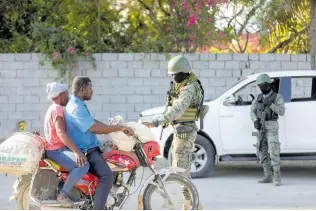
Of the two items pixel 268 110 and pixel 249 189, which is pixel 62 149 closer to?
pixel 249 189

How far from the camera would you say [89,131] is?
647 centimetres

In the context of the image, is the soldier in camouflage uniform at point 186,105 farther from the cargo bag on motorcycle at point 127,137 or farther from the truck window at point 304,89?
the truck window at point 304,89

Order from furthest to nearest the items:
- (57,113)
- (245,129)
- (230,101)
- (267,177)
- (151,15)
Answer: (151,15) → (230,101) → (245,129) → (267,177) → (57,113)

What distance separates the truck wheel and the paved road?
0.14m

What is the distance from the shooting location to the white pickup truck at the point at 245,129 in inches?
414

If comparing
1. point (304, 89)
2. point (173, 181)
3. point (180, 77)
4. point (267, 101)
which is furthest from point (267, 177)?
point (173, 181)

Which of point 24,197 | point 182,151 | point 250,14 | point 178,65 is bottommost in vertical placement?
point 24,197

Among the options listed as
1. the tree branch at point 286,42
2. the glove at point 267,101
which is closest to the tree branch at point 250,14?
the tree branch at point 286,42

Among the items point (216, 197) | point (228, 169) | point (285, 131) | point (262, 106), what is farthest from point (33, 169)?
point (228, 169)

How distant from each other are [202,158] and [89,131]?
14.8ft

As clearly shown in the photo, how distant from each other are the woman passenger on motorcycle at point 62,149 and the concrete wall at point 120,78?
24.0 feet

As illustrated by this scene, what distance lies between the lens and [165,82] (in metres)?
13.9

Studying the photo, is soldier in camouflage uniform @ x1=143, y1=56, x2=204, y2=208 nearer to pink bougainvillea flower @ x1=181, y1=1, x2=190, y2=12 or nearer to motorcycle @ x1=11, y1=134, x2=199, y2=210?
motorcycle @ x1=11, y1=134, x2=199, y2=210

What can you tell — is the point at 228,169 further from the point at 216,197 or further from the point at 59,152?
the point at 59,152
